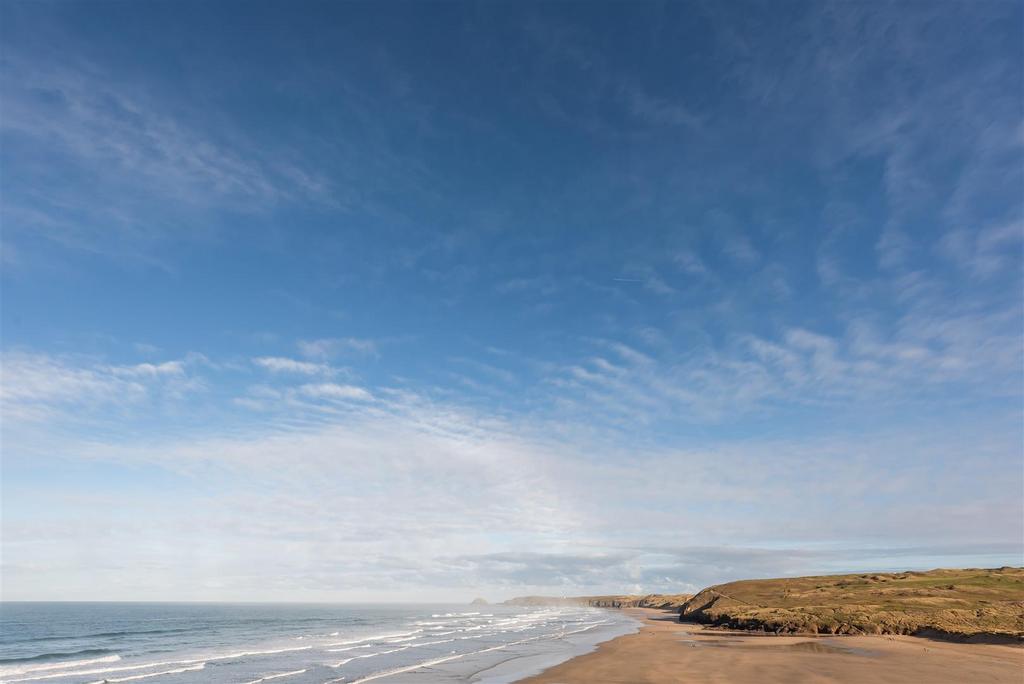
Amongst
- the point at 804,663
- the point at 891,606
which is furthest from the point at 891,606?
the point at 804,663

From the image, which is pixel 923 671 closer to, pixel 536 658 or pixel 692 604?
pixel 536 658

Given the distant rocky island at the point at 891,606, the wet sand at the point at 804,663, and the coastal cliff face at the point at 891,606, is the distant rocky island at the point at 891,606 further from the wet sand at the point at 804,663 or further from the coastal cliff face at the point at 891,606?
the wet sand at the point at 804,663

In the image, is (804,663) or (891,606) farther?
(891,606)

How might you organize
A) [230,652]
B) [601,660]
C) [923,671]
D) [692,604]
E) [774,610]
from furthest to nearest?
[692,604], [774,610], [230,652], [601,660], [923,671]

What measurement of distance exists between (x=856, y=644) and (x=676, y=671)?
18.5 meters

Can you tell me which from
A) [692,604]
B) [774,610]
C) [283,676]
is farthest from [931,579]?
[283,676]

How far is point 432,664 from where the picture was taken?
4150cm

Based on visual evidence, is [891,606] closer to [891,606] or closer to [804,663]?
[891,606]

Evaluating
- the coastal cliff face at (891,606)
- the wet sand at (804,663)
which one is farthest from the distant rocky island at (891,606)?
the wet sand at (804,663)

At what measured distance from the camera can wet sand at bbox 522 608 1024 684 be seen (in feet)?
94.0

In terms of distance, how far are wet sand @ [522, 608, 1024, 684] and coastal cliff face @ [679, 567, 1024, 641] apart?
351cm

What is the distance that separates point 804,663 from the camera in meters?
33.7

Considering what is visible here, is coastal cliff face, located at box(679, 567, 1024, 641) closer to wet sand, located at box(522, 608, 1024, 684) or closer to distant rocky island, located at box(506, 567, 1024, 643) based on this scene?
distant rocky island, located at box(506, 567, 1024, 643)

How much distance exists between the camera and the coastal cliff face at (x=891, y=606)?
44.3 metres
